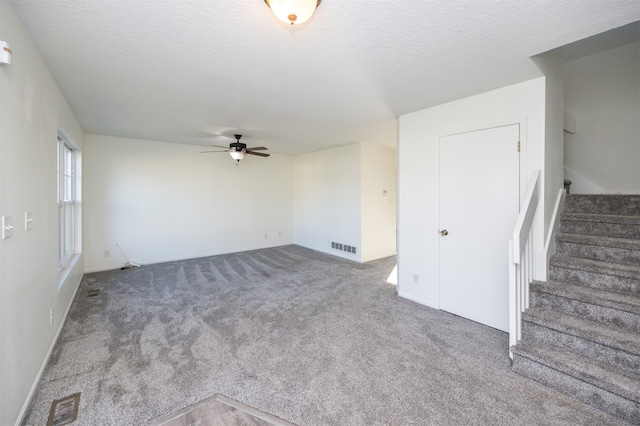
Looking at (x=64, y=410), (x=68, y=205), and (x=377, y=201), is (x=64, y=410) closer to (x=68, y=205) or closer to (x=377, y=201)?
(x=68, y=205)

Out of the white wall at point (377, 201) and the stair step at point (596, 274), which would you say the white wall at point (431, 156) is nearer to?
the stair step at point (596, 274)

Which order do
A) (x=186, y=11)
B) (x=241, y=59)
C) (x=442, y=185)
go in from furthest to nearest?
(x=442, y=185) → (x=241, y=59) → (x=186, y=11)

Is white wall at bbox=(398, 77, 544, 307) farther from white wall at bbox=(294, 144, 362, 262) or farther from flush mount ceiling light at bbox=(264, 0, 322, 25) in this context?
flush mount ceiling light at bbox=(264, 0, 322, 25)

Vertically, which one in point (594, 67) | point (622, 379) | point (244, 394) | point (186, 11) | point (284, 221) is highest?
point (594, 67)

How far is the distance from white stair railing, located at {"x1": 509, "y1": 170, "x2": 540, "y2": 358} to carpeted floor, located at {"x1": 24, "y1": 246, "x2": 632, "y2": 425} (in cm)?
35

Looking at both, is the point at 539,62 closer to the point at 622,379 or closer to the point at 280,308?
the point at 622,379

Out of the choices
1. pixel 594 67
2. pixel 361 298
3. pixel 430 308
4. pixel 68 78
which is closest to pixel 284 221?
pixel 361 298

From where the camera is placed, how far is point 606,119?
11.7 ft

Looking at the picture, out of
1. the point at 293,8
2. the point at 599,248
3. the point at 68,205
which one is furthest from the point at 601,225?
the point at 68,205

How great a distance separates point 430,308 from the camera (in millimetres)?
3404

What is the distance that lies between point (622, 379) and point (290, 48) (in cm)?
323

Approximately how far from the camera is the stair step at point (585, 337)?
6.07ft

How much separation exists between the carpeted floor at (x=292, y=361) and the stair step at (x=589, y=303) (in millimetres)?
611

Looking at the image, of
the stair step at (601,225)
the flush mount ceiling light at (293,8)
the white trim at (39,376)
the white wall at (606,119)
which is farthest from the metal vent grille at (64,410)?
the white wall at (606,119)
